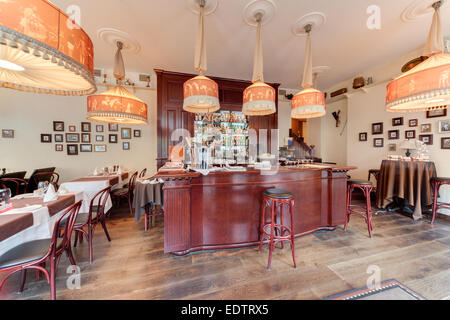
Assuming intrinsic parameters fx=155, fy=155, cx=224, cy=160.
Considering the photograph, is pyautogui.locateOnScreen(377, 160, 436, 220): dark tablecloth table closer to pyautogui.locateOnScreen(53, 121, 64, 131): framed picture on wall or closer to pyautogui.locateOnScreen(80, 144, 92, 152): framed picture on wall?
pyautogui.locateOnScreen(80, 144, 92, 152): framed picture on wall

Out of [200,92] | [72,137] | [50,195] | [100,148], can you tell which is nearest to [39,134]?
[72,137]

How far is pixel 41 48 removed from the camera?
83 cm

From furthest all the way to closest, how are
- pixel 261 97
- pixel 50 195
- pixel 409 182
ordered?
1. pixel 409 182
2. pixel 261 97
3. pixel 50 195

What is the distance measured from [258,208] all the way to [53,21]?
96.8 inches

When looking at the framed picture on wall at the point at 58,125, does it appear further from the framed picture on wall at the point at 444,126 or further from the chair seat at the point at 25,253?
the framed picture on wall at the point at 444,126

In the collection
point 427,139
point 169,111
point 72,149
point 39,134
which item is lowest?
point 72,149

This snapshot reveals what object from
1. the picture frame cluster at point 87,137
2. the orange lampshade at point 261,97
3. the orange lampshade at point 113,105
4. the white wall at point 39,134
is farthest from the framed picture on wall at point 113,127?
the orange lampshade at point 261,97

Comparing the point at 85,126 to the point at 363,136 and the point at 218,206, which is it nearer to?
the point at 218,206

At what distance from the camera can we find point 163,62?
3916 mm

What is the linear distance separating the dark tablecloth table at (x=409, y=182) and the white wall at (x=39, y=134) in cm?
648

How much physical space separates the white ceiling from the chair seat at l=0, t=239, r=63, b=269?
10.8 ft

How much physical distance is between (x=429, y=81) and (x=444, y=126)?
297 cm
